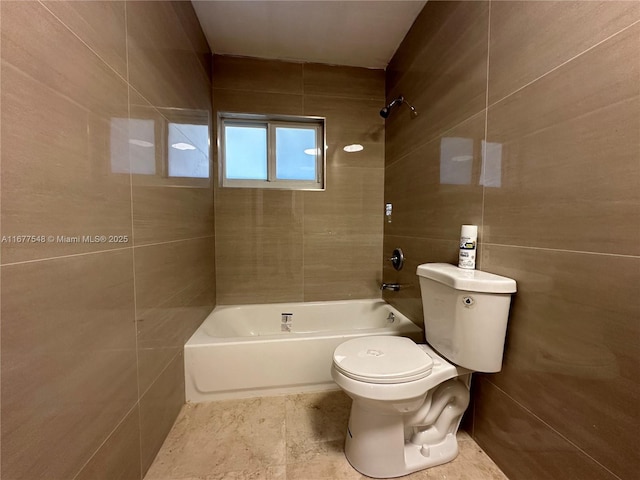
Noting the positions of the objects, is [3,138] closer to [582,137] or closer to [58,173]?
[58,173]

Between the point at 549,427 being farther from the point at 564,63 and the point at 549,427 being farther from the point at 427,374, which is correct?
the point at 564,63

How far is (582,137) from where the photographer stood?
72cm

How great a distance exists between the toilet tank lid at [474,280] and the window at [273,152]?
1328 millimetres

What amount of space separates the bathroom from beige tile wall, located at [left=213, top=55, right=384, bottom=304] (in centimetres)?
47

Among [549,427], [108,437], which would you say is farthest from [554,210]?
[108,437]

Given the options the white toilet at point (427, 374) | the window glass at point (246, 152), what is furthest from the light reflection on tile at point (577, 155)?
the window glass at point (246, 152)

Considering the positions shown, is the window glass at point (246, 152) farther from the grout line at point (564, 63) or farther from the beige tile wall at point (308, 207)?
the grout line at point (564, 63)

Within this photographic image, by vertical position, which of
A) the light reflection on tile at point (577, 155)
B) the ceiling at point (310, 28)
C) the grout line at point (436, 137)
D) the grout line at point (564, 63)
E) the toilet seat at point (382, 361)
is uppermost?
the ceiling at point (310, 28)

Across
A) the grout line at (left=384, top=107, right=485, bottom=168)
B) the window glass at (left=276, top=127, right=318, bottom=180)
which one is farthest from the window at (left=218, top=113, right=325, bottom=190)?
the grout line at (left=384, top=107, right=485, bottom=168)

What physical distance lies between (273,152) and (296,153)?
0.63 ft

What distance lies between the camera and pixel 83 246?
0.65 meters

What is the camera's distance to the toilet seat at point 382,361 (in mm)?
908

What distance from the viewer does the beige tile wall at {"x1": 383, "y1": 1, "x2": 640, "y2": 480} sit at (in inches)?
25.1

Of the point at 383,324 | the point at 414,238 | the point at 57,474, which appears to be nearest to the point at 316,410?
the point at 383,324
